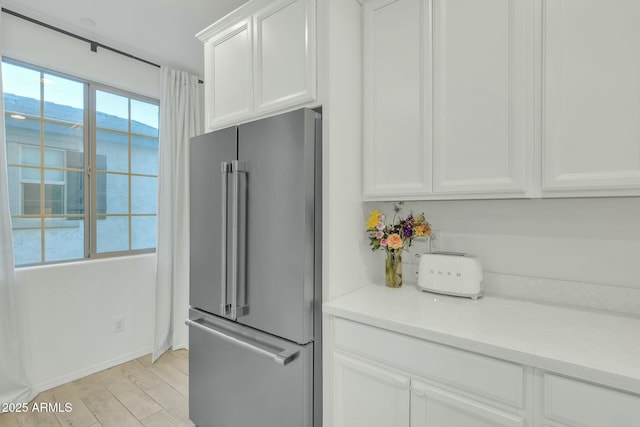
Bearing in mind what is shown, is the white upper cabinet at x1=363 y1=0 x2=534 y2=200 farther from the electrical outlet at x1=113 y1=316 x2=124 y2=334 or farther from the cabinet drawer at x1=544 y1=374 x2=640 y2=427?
the electrical outlet at x1=113 y1=316 x2=124 y2=334

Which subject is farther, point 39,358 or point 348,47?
point 39,358

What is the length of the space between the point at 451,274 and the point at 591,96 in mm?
889

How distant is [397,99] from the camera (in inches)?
60.6

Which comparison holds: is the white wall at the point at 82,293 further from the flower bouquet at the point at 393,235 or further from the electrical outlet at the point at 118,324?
the flower bouquet at the point at 393,235

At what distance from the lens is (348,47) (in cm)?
156

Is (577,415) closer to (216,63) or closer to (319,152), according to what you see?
(319,152)

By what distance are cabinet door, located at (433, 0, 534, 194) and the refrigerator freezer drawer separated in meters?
1.05

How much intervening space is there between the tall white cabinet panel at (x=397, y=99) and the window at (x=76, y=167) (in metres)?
2.32

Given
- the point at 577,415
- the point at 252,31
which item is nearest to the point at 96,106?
the point at 252,31

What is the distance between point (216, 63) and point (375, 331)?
1789 mm

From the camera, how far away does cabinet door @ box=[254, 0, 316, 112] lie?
4.82 ft

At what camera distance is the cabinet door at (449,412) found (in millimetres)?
1006

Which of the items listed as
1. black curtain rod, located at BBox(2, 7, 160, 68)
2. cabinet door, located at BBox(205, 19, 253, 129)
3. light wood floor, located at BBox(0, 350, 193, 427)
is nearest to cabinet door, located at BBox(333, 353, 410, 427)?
light wood floor, located at BBox(0, 350, 193, 427)

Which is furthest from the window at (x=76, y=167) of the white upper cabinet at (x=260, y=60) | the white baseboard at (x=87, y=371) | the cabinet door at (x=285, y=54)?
the cabinet door at (x=285, y=54)
